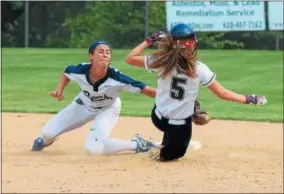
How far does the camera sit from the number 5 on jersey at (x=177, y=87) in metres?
6.71

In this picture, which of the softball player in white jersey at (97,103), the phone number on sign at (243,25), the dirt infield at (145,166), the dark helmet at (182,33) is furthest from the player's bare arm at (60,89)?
the phone number on sign at (243,25)

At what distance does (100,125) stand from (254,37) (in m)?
19.6

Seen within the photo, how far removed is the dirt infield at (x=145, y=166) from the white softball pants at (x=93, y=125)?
0.12 meters

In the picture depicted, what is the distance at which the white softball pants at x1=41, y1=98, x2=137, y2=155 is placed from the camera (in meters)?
7.24

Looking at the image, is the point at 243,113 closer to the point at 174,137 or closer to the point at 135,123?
the point at 135,123

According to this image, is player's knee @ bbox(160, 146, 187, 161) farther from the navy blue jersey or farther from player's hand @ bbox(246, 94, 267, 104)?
player's hand @ bbox(246, 94, 267, 104)

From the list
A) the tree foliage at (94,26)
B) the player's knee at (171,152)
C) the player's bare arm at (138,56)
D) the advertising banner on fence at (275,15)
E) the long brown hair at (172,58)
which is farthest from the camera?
the tree foliage at (94,26)

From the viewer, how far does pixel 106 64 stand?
7.21m

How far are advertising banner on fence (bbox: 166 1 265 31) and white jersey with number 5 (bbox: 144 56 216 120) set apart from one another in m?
16.8

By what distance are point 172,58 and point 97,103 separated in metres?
1.28

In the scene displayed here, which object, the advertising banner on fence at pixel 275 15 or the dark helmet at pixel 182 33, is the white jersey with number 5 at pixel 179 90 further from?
the advertising banner on fence at pixel 275 15

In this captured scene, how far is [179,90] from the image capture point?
22.0ft

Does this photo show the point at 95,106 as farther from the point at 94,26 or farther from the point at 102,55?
the point at 94,26

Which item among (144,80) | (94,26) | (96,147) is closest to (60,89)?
(96,147)
